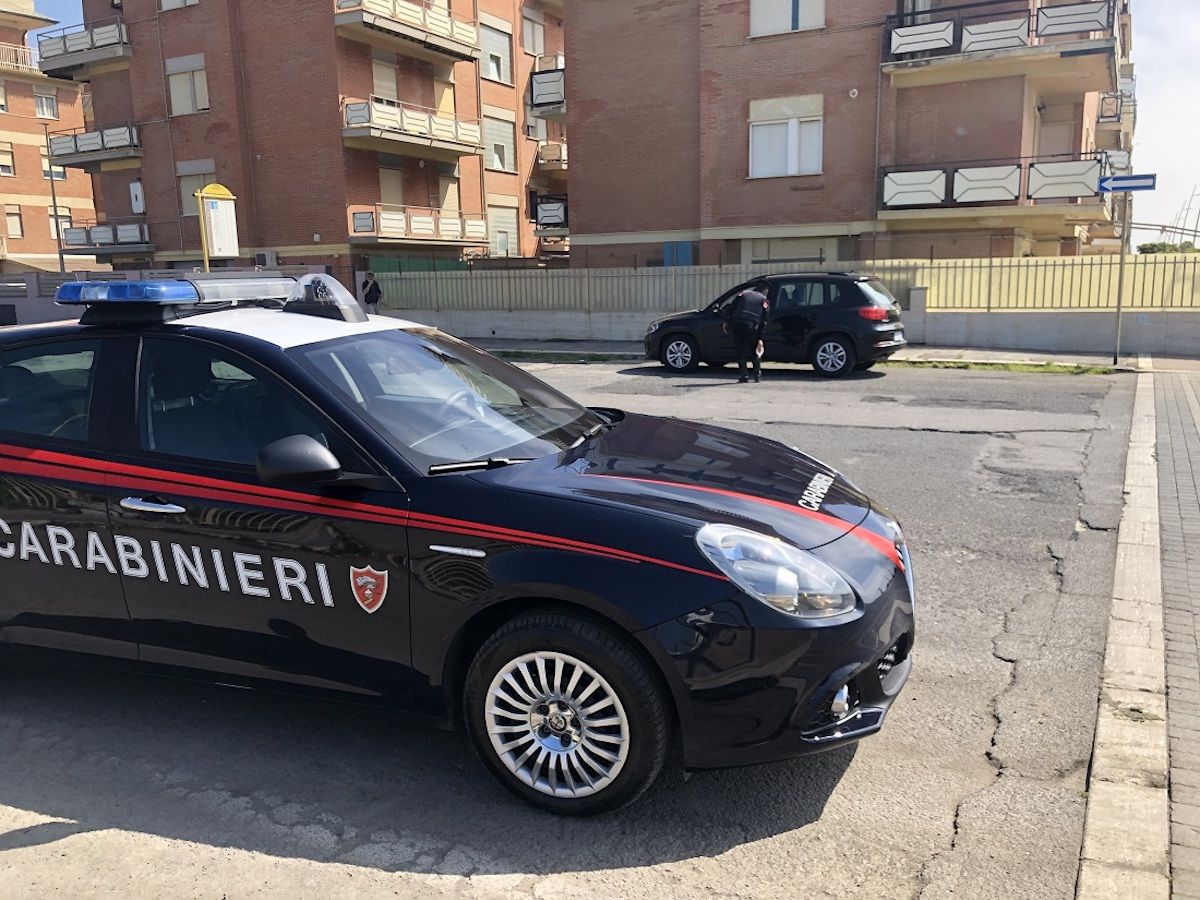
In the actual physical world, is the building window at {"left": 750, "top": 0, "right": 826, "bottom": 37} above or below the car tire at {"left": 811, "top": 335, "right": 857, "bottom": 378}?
above

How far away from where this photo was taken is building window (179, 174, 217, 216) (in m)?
33.6

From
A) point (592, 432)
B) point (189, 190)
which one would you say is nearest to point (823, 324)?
point (592, 432)

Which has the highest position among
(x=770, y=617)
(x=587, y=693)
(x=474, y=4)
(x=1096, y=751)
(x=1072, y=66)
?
(x=474, y=4)

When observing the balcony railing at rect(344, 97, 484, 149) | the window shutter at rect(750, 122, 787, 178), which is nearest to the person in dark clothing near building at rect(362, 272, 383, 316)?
the balcony railing at rect(344, 97, 484, 149)

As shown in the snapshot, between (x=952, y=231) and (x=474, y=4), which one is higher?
(x=474, y=4)

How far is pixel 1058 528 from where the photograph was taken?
6445 millimetres

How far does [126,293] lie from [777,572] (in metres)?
2.72

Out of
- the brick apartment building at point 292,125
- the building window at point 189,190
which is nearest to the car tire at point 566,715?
the brick apartment building at point 292,125

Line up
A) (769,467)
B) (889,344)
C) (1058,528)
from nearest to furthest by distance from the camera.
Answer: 1. (769,467)
2. (1058,528)
3. (889,344)

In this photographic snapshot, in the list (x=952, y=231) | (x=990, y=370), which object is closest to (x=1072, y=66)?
(x=952, y=231)

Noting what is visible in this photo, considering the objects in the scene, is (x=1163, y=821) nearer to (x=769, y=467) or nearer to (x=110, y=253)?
(x=769, y=467)

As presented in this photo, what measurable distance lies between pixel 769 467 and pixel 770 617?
1.10 m

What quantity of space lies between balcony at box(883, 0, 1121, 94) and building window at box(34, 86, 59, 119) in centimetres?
4449

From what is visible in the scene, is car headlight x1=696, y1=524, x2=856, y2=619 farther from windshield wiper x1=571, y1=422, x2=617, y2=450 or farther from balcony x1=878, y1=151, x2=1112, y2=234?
balcony x1=878, y1=151, x2=1112, y2=234
